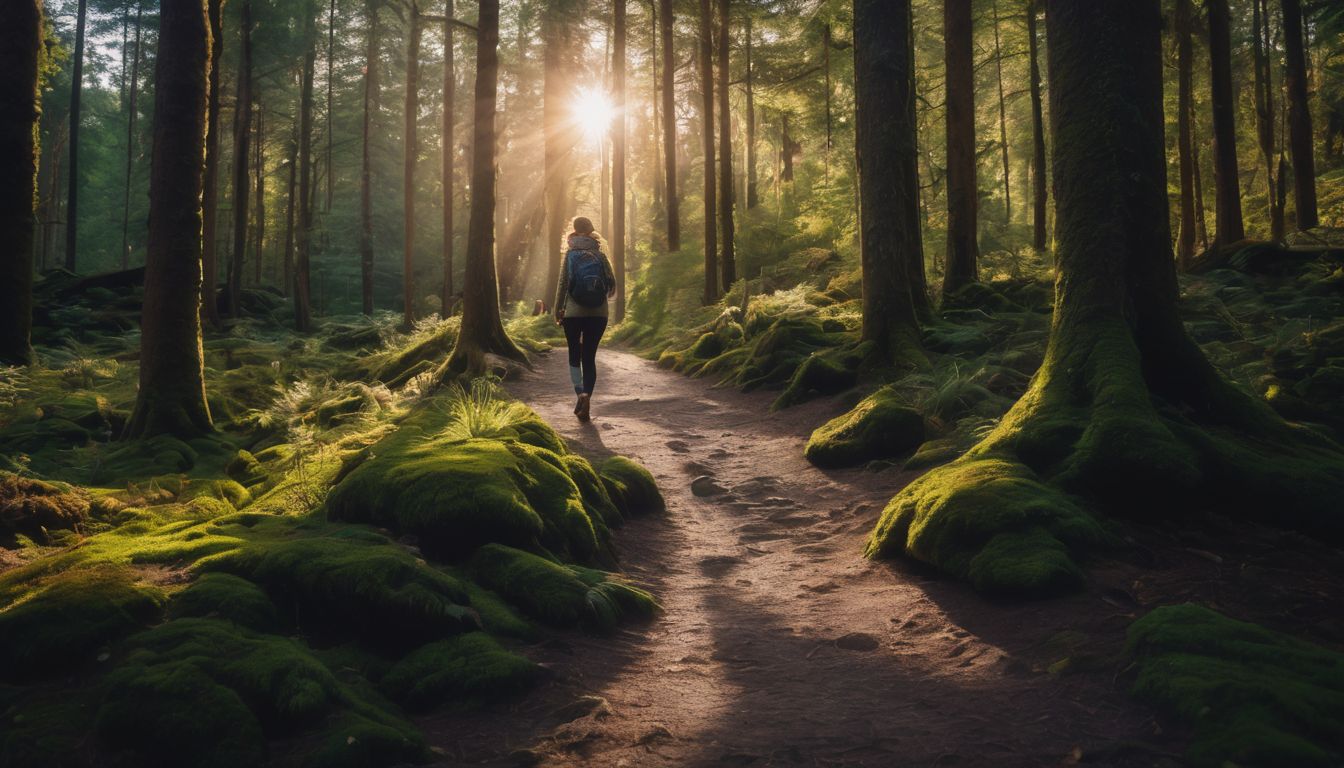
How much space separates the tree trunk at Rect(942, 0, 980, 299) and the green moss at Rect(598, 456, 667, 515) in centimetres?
977

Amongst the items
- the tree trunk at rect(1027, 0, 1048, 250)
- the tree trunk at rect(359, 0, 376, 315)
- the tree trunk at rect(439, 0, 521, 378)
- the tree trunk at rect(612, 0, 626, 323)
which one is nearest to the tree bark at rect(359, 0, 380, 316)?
the tree trunk at rect(359, 0, 376, 315)

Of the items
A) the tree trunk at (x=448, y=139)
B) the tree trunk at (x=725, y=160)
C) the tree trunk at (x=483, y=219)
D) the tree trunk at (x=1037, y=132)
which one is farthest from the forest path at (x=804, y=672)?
the tree trunk at (x=448, y=139)

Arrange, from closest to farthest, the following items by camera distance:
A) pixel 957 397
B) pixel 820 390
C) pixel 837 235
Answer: pixel 957 397 → pixel 820 390 → pixel 837 235

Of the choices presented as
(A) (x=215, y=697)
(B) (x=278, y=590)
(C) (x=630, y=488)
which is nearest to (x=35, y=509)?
(B) (x=278, y=590)

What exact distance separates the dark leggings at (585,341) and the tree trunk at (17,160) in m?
7.88

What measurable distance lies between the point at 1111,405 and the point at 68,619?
6428 mm

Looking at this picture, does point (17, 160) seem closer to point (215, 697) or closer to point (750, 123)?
point (215, 697)

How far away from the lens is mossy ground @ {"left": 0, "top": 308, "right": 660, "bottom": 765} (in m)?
→ 2.96

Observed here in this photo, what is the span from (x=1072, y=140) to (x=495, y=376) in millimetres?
9669

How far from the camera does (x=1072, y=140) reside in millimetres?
6535

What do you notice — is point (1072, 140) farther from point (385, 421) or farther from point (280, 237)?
point (280, 237)

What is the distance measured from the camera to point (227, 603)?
3703 millimetres

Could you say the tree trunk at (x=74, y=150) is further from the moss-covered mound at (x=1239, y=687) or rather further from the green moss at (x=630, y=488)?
the moss-covered mound at (x=1239, y=687)

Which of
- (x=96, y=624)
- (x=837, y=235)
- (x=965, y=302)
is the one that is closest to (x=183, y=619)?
(x=96, y=624)
